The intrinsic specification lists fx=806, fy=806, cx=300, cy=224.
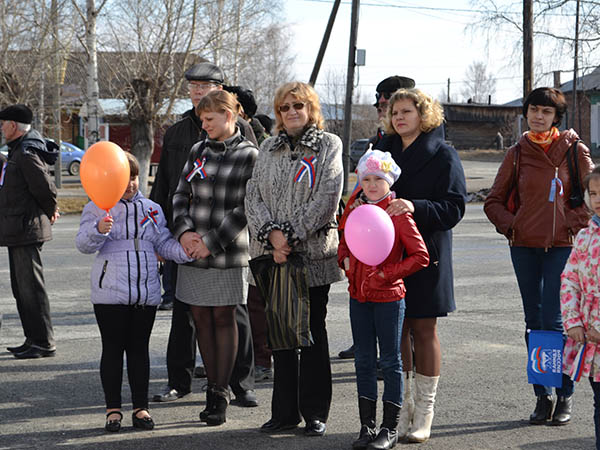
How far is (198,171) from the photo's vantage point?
510 centimetres

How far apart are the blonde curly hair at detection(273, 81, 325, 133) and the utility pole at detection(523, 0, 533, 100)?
58.5 feet

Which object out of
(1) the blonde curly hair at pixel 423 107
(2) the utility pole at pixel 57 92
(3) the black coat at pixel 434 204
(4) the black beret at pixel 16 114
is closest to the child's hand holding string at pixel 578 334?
(3) the black coat at pixel 434 204

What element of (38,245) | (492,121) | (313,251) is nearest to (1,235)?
(38,245)

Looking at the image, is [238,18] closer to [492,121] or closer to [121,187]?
[121,187]

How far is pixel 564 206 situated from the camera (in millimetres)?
5184

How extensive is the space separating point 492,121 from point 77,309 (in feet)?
209

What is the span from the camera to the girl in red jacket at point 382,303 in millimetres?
4535

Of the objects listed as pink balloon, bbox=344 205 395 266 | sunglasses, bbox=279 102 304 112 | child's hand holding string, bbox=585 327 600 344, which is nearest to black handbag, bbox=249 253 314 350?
pink balloon, bbox=344 205 395 266

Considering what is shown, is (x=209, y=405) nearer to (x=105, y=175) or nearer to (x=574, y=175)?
(x=105, y=175)

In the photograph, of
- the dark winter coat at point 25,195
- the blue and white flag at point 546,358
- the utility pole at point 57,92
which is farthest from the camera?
the utility pole at point 57,92

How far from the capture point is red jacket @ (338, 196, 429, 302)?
4513 mm

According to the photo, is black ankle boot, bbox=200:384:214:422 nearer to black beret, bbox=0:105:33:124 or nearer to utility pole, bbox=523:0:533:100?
black beret, bbox=0:105:33:124

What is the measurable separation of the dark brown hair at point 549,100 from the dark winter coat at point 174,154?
6.37 feet

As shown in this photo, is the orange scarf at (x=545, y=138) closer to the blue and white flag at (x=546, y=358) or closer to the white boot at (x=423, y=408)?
the blue and white flag at (x=546, y=358)
